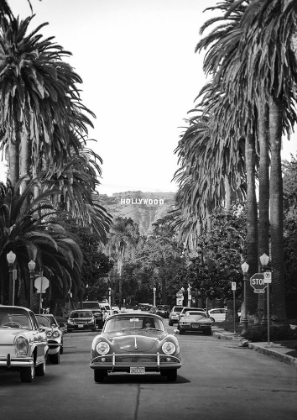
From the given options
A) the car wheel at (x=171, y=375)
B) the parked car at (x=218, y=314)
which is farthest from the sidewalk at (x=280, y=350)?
the parked car at (x=218, y=314)

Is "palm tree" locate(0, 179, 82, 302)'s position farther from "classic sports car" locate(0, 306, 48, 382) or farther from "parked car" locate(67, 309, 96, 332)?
"classic sports car" locate(0, 306, 48, 382)

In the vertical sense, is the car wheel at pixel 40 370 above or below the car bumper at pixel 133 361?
below

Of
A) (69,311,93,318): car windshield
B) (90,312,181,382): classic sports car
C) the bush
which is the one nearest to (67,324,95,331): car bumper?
(69,311,93,318): car windshield

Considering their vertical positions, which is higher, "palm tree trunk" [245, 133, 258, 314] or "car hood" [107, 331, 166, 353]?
"palm tree trunk" [245, 133, 258, 314]

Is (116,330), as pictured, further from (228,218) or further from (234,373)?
(228,218)

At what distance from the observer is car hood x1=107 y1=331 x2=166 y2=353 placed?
17125 millimetres

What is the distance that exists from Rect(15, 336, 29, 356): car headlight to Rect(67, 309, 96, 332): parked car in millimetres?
35646

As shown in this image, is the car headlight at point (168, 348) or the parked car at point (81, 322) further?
the parked car at point (81, 322)

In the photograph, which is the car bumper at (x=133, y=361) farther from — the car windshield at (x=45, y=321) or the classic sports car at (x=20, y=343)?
the car windshield at (x=45, y=321)

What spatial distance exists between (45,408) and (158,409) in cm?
175

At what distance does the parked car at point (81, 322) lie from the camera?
52188 millimetres

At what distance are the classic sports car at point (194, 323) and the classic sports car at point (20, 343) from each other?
98.6 feet

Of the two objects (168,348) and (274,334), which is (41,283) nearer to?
(274,334)

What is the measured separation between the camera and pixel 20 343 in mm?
16656
